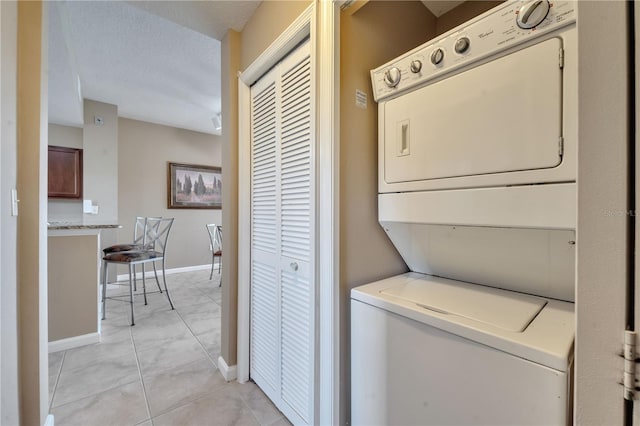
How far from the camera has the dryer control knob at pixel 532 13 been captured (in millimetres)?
711

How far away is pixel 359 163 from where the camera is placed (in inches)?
45.5

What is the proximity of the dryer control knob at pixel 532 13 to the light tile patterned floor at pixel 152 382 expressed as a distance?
6.05 ft

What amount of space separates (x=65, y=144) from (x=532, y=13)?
201 inches

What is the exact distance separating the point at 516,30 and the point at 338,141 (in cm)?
61

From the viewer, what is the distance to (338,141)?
1.08m

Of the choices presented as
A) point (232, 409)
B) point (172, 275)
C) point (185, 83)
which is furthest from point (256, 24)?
point (172, 275)

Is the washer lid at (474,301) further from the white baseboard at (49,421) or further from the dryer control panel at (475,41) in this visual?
the white baseboard at (49,421)

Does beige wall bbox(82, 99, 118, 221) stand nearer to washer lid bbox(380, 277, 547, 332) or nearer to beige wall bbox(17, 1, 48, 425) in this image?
beige wall bbox(17, 1, 48, 425)

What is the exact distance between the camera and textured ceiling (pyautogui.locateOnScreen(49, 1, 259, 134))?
1677 millimetres

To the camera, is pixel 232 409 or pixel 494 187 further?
pixel 232 409

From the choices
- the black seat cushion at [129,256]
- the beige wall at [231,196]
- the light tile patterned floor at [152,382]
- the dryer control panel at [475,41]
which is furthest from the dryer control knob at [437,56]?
the black seat cushion at [129,256]

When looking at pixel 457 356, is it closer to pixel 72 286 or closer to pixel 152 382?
pixel 152 382

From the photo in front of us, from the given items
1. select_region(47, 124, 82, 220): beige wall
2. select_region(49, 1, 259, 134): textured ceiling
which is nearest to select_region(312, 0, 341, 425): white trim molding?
select_region(49, 1, 259, 134): textured ceiling

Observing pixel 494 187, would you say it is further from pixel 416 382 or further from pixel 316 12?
pixel 316 12
